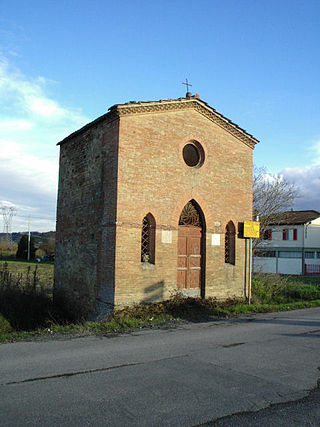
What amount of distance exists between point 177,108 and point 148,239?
439cm

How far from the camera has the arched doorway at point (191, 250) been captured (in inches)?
474

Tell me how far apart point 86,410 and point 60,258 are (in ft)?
33.9

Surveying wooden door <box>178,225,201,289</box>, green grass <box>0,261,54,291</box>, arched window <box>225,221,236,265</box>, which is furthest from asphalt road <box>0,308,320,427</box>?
green grass <box>0,261,54,291</box>

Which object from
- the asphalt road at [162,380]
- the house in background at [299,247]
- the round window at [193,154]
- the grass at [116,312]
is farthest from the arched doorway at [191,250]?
the house in background at [299,247]

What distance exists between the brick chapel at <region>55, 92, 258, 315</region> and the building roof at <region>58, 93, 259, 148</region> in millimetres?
34

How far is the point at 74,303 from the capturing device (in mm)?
12562

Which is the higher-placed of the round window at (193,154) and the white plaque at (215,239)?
the round window at (193,154)

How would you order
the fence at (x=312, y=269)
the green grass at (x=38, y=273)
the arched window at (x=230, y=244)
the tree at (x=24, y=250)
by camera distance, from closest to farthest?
1. the arched window at (x=230, y=244)
2. the green grass at (x=38, y=273)
3. the fence at (x=312, y=269)
4. the tree at (x=24, y=250)

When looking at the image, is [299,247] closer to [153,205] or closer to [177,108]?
[177,108]

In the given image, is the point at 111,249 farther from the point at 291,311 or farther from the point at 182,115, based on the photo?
the point at 291,311

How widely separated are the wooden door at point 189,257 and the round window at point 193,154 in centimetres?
223

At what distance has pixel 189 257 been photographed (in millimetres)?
12242

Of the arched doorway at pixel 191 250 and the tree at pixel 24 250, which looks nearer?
the arched doorway at pixel 191 250

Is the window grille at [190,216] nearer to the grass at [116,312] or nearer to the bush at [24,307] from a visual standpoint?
the grass at [116,312]
